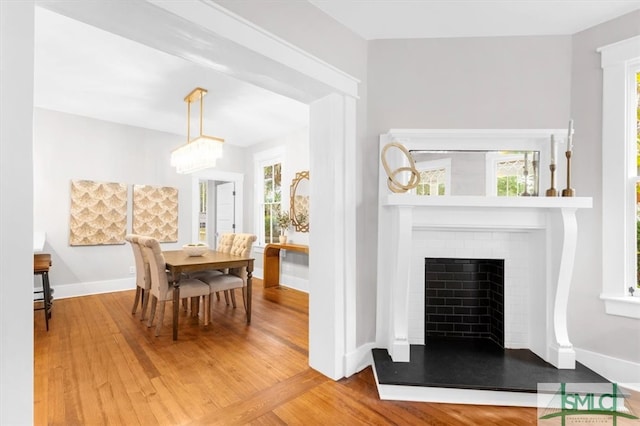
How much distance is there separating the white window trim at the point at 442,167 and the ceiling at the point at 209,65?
39.4 inches

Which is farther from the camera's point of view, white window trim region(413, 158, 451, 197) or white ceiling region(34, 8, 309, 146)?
white ceiling region(34, 8, 309, 146)

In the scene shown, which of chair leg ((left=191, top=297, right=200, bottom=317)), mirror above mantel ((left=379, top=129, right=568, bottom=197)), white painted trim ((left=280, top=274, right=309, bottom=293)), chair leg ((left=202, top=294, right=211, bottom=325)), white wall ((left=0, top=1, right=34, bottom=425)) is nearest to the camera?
white wall ((left=0, top=1, right=34, bottom=425))

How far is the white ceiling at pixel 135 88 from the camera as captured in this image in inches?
98.7

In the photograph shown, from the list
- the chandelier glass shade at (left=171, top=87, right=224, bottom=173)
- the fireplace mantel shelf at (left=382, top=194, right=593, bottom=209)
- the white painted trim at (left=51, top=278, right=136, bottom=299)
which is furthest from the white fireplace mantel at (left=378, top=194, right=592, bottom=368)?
the white painted trim at (left=51, top=278, right=136, bottom=299)

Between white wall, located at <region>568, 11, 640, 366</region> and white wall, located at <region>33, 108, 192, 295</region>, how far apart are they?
5.42 m

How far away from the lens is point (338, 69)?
2.13 m

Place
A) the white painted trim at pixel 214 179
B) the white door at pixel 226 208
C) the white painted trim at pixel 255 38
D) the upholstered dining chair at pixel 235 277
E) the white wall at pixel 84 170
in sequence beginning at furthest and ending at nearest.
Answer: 1. the white door at pixel 226 208
2. the white painted trim at pixel 214 179
3. the white wall at pixel 84 170
4. the upholstered dining chair at pixel 235 277
5. the white painted trim at pixel 255 38

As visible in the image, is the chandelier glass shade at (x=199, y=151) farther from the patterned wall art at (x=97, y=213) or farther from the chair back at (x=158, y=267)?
the patterned wall art at (x=97, y=213)

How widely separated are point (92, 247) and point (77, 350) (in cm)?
237

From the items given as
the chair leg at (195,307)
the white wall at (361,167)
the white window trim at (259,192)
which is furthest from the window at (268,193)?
the white wall at (361,167)

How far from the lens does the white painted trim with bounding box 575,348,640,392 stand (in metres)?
2.06

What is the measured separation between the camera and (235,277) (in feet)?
11.6

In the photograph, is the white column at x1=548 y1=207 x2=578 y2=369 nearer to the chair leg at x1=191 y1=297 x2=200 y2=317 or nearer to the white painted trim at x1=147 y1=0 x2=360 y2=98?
the white painted trim at x1=147 y1=0 x2=360 y2=98

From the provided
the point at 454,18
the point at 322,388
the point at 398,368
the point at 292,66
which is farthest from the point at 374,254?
the point at 454,18
